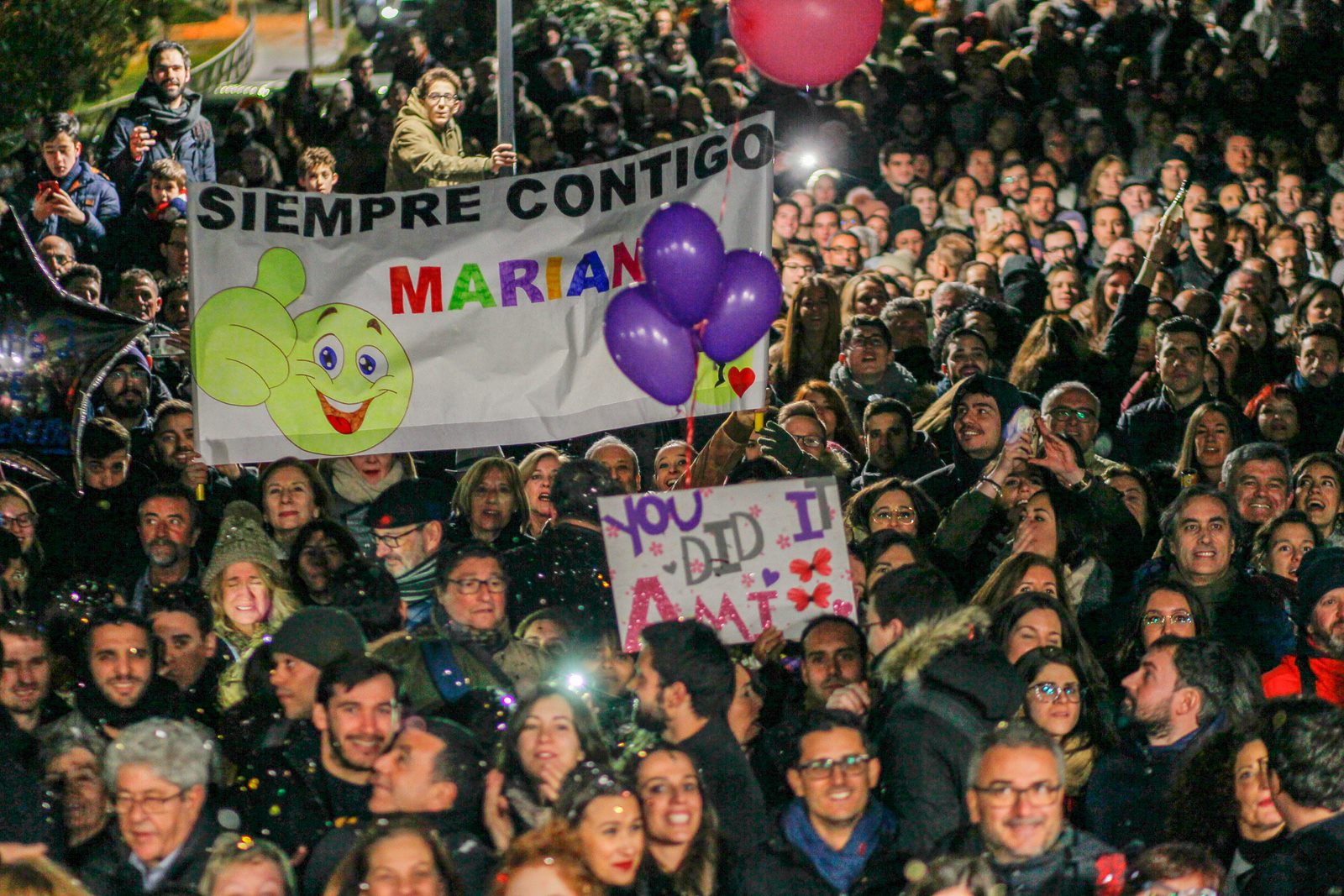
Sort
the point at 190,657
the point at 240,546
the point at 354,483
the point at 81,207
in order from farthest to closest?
the point at 81,207 → the point at 354,483 → the point at 240,546 → the point at 190,657

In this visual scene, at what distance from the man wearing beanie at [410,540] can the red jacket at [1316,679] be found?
283 cm

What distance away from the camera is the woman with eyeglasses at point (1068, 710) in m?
5.41

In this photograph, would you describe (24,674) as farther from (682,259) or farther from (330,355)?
(682,259)

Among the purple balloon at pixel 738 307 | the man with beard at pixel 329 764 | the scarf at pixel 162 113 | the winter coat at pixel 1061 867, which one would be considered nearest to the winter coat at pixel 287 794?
the man with beard at pixel 329 764

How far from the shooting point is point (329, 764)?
16.9 ft

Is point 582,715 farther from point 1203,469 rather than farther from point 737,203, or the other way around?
point 1203,469

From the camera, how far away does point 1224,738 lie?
508cm

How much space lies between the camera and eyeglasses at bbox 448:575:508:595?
5.94 meters

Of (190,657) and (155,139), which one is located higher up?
(155,139)

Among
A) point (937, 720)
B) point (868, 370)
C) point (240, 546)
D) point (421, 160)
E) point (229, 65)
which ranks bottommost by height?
point (937, 720)

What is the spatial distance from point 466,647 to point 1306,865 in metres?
2.49

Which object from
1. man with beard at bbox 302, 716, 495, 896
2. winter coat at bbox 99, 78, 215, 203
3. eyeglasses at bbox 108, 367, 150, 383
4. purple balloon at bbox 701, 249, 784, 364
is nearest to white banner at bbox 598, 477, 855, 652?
purple balloon at bbox 701, 249, 784, 364

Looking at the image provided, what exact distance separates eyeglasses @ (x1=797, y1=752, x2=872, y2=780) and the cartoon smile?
9.64 feet

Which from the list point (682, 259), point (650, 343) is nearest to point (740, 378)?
point (650, 343)
